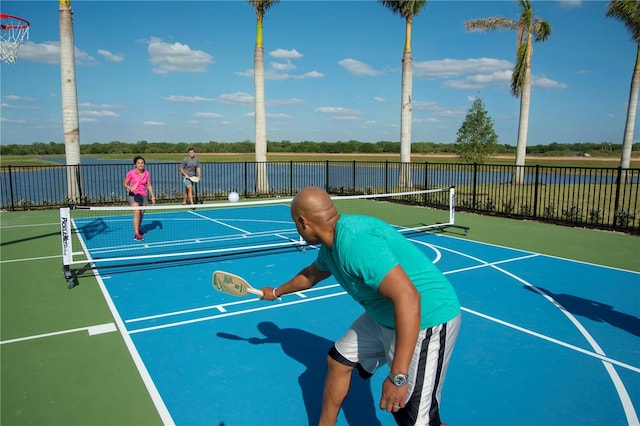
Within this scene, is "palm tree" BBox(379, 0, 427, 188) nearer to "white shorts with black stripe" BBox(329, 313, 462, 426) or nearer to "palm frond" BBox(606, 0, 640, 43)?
"palm frond" BBox(606, 0, 640, 43)

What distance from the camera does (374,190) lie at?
24.4 metres

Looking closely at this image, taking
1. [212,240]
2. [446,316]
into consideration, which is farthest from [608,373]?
[212,240]

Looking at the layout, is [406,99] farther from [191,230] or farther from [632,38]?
[191,230]

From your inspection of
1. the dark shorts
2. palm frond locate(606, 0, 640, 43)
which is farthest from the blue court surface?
palm frond locate(606, 0, 640, 43)

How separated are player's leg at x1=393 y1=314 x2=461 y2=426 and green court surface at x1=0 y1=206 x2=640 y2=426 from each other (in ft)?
7.93

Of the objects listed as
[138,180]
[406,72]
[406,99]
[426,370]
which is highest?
[406,72]

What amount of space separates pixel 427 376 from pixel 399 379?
343 millimetres

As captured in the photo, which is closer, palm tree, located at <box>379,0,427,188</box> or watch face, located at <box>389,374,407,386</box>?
watch face, located at <box>389,374,407,386</box>

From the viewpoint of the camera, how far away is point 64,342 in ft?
18.0

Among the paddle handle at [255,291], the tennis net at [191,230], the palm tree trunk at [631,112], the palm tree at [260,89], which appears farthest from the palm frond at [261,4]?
the paddle handle at [255,291]

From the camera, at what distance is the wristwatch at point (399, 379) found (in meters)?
2.26

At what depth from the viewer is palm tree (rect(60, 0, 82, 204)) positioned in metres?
18.4

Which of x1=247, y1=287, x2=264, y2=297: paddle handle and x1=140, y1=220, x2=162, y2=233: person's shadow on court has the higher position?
x1=247, y1=287, x2=264, y2=297: paddle handle

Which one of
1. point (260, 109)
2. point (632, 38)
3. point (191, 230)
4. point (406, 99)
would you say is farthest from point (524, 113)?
point (191, 230)
